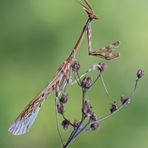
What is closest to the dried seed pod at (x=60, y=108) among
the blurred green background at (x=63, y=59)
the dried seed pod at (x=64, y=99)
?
the dried seed pod at (x=64, y=99)

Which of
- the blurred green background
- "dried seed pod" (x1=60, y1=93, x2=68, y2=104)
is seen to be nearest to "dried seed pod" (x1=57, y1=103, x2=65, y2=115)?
"dried seed pod" (x1=60, y1=93, x2=68, y2=104)

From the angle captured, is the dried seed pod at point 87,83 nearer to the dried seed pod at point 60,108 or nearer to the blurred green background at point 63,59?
the dried seed pod at point 60,108

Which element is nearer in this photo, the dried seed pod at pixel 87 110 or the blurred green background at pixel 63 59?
the dried seed pod at pixel 87 110

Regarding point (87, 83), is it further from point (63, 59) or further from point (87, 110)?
point (63, 59)

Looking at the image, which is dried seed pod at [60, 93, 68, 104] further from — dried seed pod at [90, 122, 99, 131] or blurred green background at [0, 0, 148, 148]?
blurred green background at [0, 0, 148, 148]

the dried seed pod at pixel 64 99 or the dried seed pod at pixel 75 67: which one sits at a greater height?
the dried seed pod at pixel 75 67
